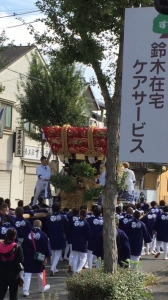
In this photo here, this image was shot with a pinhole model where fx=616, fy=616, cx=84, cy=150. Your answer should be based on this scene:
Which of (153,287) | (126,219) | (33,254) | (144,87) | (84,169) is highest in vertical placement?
(144,87)

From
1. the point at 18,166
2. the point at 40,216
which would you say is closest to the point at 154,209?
the point at 40,216

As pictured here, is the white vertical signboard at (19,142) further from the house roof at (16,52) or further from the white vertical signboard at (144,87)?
the white vertical signboard at (144,87)

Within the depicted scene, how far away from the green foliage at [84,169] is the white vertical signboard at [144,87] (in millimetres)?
9368

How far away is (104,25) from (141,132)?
152 inches

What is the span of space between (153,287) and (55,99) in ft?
55.0

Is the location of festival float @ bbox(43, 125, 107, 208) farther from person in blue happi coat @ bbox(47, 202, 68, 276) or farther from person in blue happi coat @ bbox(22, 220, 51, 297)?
person in blue happi coat @ bbox(22, 220, 51, 297)

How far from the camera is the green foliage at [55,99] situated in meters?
29.3

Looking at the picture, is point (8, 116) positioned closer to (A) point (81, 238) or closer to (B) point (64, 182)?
(B) point (64, 182)

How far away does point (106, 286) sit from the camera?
1001cm

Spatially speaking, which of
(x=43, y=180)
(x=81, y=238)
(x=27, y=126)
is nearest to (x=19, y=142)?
(x=27, y=126)

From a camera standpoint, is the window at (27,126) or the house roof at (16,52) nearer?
the window at (27,126)

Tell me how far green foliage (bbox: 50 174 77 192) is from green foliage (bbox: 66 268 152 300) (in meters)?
6.61

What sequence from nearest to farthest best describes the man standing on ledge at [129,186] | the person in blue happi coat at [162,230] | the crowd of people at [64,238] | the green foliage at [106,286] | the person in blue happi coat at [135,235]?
the green foliage at [106,286] < the crowd of people at [64,238] < the person in blue happi coat at [135,235] < the man standing on ledge at [129,186] < the person in blue happi coat at [162,230]

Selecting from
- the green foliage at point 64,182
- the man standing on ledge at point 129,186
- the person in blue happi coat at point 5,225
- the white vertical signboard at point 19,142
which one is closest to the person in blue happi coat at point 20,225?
the person in blue happi coat at point 5,225
